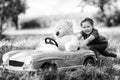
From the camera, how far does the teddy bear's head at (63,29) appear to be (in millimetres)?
7516

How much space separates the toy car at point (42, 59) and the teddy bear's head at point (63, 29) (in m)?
0.46

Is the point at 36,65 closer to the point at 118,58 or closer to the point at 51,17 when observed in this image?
the point at 118,58

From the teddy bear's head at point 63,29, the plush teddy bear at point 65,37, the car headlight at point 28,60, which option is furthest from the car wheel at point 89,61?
the car headlight at point 28,60

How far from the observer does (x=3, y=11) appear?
2684cm

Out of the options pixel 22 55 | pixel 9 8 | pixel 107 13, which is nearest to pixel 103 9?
pixel 107 13

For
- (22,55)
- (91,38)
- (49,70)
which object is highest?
(91,38)

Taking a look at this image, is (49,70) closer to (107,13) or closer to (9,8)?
Answer: (9,8)

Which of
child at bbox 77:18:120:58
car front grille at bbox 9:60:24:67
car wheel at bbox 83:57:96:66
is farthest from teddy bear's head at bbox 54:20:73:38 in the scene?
car front grille at bbox 9:60:24:67

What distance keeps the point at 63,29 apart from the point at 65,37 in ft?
0.59

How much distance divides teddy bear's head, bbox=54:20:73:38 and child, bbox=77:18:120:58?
0.40 metres

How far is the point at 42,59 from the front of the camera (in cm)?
634

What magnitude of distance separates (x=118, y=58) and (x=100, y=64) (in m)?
1.03

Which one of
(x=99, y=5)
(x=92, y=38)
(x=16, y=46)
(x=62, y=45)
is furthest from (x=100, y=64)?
(x=99, y=5)

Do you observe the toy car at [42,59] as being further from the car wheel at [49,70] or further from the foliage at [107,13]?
the foliage at [107,13]
